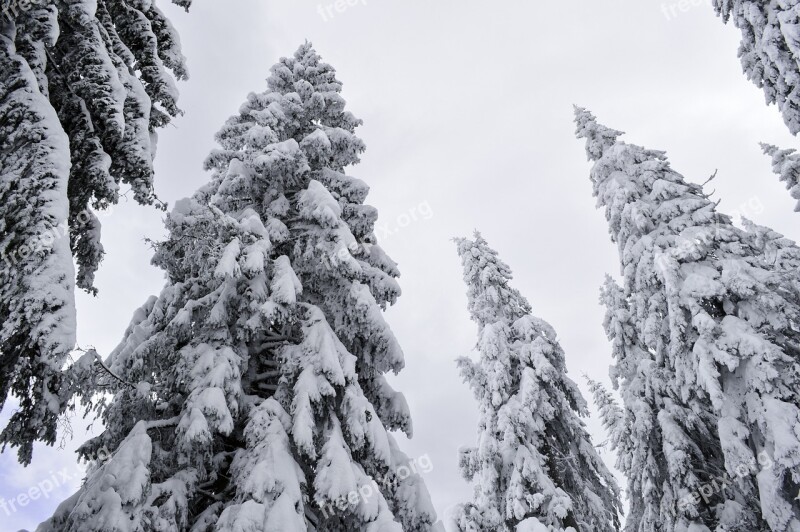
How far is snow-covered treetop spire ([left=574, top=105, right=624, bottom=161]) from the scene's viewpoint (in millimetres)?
16375

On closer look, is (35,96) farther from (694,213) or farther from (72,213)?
(694,213)

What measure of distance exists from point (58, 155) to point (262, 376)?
5360mm

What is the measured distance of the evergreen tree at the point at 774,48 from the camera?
8695 millimetres

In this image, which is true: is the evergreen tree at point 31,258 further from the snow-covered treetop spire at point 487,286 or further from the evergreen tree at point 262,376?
the snow-covered treetop spire at point 487,286

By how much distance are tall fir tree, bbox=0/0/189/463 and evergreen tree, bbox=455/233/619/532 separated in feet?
40.3

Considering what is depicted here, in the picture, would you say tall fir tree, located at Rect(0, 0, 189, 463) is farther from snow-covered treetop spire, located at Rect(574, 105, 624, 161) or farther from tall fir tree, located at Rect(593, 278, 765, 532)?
snow-covered treetop spire, located at Rect(574, 105, 624, 161)

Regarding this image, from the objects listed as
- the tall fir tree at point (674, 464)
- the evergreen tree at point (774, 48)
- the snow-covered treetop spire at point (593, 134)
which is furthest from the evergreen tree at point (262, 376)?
the snow-covered treetop spire at point (593, 134)

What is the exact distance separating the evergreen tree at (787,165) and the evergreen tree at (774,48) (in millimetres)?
6508

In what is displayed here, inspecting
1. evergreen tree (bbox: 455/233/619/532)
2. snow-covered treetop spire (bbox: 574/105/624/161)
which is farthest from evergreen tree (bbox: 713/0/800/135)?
evergreen tree (bbox: 455/233/619/532)

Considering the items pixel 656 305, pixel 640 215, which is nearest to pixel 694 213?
pixel 640 215

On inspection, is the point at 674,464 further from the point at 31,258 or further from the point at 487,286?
the point at 31,258

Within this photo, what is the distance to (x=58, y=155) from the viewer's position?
4414mm

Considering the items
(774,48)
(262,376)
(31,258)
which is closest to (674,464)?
(774,48)

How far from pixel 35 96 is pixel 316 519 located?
6590mm
